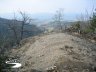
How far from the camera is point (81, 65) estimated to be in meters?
13.3

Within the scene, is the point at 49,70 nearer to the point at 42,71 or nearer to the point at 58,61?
the point at 42,71

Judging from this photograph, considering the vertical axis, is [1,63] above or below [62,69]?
above

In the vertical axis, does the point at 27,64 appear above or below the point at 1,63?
below

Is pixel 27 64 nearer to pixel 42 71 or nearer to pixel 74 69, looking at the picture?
pixel 42 71

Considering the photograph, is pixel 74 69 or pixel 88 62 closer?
pixel 74 69

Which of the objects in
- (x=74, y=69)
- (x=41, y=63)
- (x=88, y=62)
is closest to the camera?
(x=74, y=69)

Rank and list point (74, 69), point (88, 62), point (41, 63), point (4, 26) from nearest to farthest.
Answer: point (74, 69)
point (88, 62)
point (41, 63)
point (4, 26)

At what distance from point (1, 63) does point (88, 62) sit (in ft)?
19.3

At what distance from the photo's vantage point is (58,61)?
47.6 ft

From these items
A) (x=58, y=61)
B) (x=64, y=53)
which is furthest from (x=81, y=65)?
(x=64, y=53)

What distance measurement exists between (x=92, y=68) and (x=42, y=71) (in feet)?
9.18

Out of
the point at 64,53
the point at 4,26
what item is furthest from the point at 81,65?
the point at 4,26

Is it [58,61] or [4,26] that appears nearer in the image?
[58,61]

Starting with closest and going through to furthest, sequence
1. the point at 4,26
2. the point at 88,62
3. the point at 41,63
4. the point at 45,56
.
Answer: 1. the point at 88,62
2. the point at 41,63
3. the point at 45,56
4. the point at 4,26
